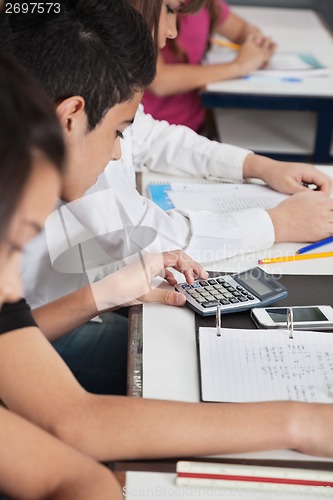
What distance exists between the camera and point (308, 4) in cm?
390

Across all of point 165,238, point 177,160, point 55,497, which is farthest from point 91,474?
point 177,160

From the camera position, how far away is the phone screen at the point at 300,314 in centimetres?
123

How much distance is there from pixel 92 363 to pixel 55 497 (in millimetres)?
639

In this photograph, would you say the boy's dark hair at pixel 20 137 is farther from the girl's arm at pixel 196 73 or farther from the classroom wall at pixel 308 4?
the classroom wall at pixel 308 4

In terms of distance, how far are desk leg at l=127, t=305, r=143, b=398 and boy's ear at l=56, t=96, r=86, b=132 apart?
314mm

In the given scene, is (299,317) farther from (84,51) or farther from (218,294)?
(84,51)

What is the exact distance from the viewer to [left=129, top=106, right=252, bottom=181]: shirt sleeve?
1879 millimetres

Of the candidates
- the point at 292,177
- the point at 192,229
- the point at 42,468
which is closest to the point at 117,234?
the point at 192,229

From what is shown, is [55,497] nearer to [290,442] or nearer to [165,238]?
[290,442]

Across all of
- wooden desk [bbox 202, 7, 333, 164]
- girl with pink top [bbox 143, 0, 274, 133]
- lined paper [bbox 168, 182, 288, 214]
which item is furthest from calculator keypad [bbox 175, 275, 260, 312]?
girl with pink top [bbox 143, 0, 274, 133]

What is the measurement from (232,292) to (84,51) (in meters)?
0.46

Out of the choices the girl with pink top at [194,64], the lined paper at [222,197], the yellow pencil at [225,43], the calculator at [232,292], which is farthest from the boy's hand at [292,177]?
the yellow pencil at [225,43]

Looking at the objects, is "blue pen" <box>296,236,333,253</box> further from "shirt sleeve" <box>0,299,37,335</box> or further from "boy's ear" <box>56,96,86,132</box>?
"shirt sleeve" <box>0,299,37,335</box>

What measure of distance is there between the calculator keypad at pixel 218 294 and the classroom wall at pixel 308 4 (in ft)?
9.31
